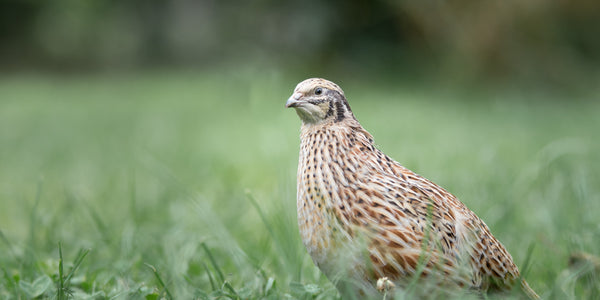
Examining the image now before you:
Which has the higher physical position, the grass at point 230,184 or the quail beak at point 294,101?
the quail beak at point 294,101

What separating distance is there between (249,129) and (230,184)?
380cm

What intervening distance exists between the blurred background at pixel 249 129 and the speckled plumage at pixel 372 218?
181 millimetres

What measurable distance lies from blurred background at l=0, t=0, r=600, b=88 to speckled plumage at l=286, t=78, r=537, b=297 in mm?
8916

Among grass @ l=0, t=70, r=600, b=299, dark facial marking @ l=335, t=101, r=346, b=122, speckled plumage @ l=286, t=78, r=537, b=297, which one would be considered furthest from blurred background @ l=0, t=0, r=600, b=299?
dark facial marking @ l=335, t=101, r=346, b=122

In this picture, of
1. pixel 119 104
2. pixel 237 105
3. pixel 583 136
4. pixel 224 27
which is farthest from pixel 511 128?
pixel 224 27

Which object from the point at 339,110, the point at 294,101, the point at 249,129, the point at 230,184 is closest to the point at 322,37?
the point at 249,129

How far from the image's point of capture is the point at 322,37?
52.8 ft

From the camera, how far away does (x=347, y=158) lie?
2.58 m

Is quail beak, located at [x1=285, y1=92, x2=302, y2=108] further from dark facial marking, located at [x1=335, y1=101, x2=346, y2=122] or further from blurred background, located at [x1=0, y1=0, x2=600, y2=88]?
blurred background, located at [x1=0, y1=0, x2=600, y2=88]

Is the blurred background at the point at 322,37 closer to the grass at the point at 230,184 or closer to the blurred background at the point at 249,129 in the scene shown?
the blurred background at the point at 249,129

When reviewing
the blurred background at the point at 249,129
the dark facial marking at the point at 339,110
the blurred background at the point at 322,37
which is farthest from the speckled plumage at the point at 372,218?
the blurred background at the point at 322,37

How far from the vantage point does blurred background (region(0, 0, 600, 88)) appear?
13.0 metres

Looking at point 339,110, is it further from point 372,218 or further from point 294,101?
point 372,218

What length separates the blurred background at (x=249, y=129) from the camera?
316cm
